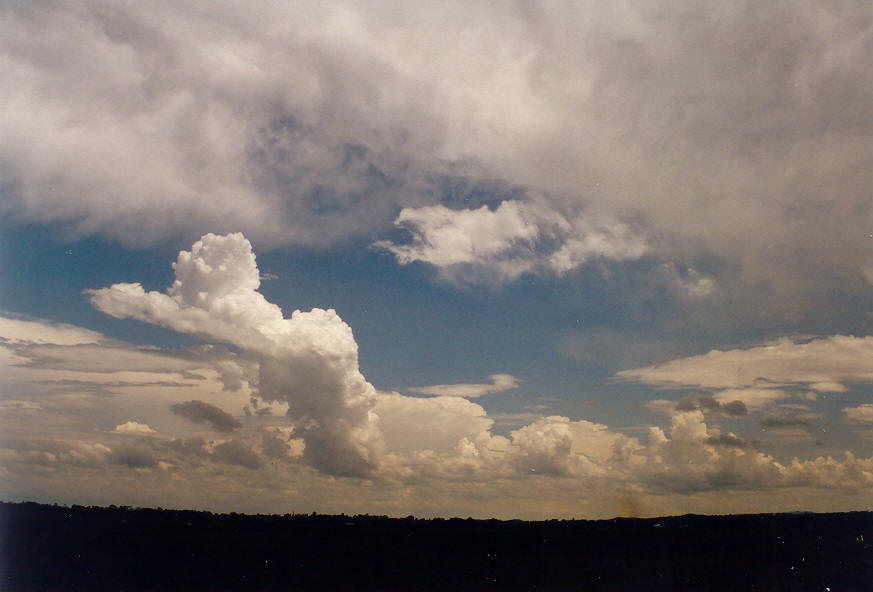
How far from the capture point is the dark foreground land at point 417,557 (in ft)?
192

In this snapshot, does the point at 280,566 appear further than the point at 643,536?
No

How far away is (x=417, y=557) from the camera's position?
66125 mm

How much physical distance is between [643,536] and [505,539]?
1576cm

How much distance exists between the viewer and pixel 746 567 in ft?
218

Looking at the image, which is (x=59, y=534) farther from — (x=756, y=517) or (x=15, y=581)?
(x=756, y=517)

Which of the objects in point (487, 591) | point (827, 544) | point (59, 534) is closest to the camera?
point (487, 591)

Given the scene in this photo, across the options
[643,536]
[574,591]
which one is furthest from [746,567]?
[574,591]

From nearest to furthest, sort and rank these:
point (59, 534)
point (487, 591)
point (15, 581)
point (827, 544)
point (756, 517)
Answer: point (15, 581) → point (487, 591) → point (59, 534) → point (827, 544) → point (756, 517)

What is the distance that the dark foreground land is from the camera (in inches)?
2304

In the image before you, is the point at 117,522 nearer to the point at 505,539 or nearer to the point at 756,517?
the point at 505,539

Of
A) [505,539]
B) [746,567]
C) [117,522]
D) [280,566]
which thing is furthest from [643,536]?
[117,522]

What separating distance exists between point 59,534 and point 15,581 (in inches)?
439

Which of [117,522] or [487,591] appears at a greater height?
[117,522]

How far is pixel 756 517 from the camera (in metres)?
86.6
